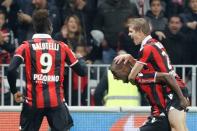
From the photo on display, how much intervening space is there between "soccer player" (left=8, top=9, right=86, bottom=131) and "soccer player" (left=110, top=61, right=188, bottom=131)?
74 centimetres

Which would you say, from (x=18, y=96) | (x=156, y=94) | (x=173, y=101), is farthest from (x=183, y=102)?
(x=18, y=96)

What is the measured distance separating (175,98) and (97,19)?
5.12 m

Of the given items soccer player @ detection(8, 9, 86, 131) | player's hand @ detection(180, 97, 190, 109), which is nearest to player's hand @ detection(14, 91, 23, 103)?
soccer player @ detection(8, 9, 86, 131)

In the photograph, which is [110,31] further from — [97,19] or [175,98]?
[175,98]

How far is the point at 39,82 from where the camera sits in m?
11.0

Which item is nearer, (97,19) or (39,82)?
(39,82)

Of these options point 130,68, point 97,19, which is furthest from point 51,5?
point 130,68

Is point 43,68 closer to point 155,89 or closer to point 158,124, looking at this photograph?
point 155,89

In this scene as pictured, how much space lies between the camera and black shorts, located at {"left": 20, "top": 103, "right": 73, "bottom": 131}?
1110 cm

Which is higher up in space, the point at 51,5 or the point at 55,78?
the point at 51,5

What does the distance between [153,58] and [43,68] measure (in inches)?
58.0

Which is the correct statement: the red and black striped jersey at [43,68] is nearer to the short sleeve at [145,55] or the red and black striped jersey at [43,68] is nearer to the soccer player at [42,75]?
the soccer player at [42,75]

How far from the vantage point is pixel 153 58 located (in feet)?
34.1

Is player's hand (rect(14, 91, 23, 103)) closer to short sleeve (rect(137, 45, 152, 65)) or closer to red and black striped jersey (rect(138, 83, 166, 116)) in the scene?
red and black striped jersey (rect(138, 83, 166, 116))
